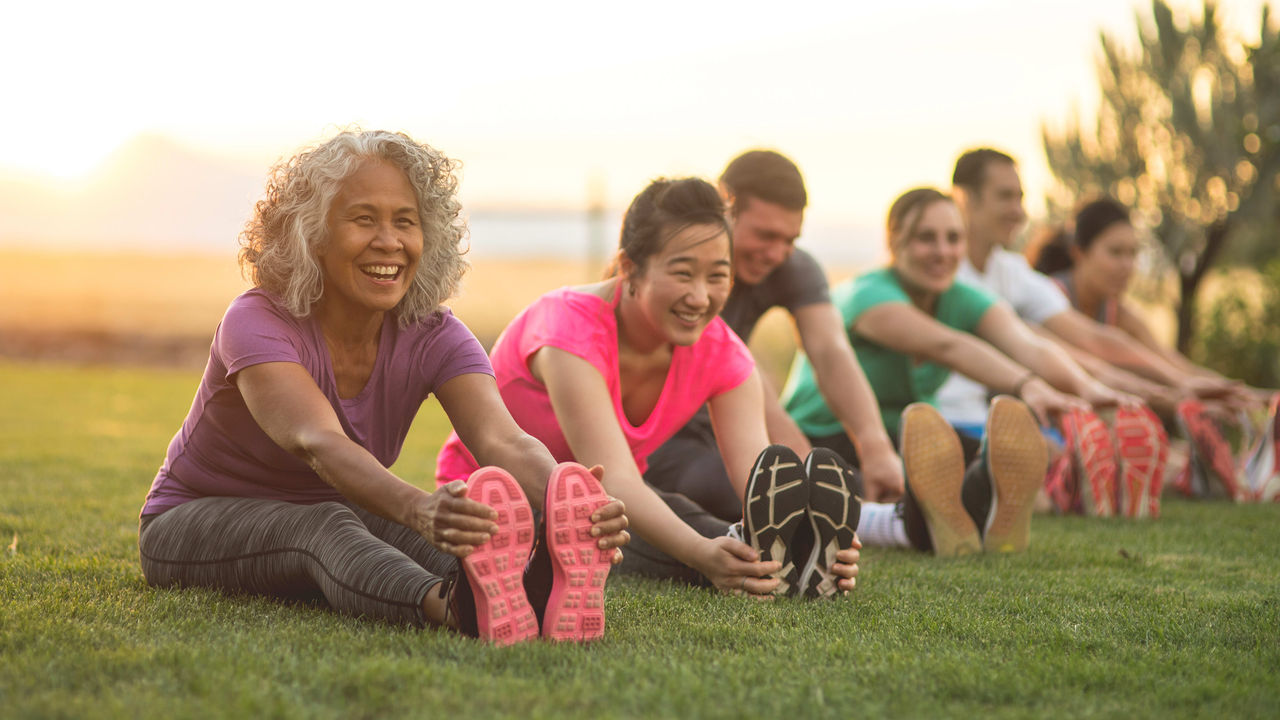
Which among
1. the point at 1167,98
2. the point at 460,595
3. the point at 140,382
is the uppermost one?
the point at 1167,98

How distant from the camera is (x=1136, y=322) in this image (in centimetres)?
692

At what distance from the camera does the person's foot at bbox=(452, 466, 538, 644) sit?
2.10 meters

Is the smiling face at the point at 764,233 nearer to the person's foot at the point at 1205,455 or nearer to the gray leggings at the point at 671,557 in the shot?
the gray leggings at the point at 671,557

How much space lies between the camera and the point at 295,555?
242 cm

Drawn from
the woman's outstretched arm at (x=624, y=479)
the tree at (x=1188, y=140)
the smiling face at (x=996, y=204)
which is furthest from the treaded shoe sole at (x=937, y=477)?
the tree at (x=1188, y=140)

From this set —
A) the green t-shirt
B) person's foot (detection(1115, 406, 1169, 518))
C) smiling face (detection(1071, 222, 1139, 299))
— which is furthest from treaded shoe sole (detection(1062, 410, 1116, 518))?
smiling face (detection(1071, 222, 1139, 299))

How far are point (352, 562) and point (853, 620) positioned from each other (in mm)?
1156

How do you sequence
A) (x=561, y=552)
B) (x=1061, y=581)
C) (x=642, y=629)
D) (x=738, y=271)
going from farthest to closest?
(x=738, y=271), (x=1061, y=581), (x=642, y=629), (x=561, y=552)

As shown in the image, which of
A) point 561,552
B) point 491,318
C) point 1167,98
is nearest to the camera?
point 561,552

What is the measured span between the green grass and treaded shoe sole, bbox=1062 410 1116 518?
1214 mm

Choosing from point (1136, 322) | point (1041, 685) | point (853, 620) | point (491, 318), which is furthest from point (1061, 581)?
point (491, 318)

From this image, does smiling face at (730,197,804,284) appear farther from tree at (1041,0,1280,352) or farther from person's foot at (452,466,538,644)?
tree at (1041,0,1280,352)

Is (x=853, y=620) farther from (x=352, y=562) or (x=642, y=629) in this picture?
(x=352, y=562)

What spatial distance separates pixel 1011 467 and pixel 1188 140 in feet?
22.1
